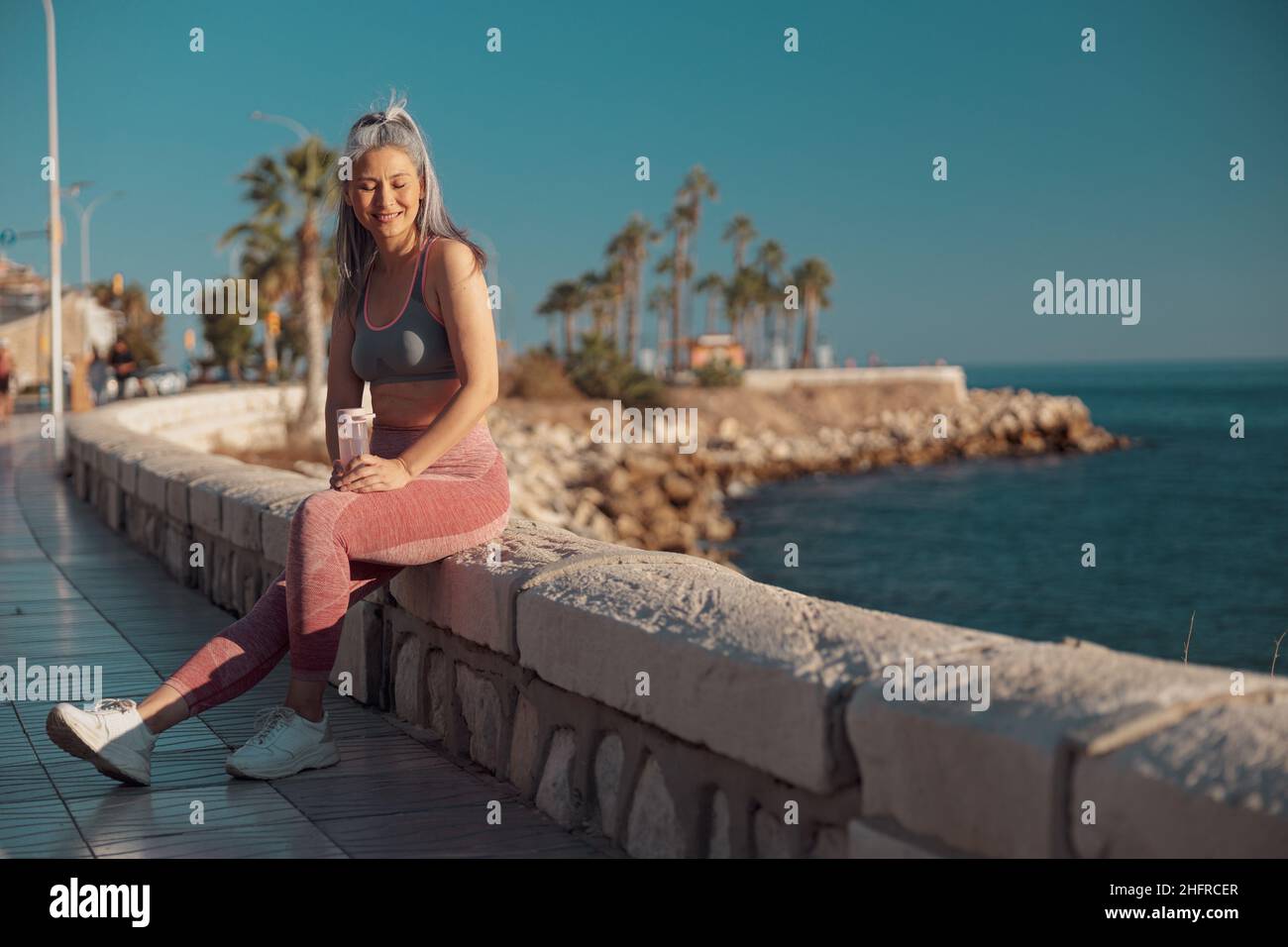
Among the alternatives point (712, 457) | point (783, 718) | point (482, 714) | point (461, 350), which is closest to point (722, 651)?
point (783, 718)

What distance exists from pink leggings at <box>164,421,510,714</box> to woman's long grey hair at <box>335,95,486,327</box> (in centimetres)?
53

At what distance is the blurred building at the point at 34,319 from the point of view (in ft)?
211

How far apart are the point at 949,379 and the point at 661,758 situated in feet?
251

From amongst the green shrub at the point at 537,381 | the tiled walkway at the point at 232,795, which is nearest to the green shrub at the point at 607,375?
the green shrub at the point at 537,381

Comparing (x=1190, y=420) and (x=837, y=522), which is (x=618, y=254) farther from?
(x=837, y=522)

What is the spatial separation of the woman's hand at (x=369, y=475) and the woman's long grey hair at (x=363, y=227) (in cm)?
70

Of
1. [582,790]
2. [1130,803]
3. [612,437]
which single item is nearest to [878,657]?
[1130,803]

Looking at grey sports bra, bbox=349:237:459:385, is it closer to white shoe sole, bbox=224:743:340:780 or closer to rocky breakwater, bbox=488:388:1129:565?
white shoe sole, bbox=224:743:340:780

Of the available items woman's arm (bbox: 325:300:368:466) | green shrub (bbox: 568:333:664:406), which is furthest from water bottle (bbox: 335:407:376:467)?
green shrub (bbox: 568:333:664:406)

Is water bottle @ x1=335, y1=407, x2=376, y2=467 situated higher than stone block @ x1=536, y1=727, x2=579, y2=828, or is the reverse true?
water bottle @ x1=335, y1=407, x2=376, y2=467

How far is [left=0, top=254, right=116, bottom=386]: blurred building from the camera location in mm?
64188

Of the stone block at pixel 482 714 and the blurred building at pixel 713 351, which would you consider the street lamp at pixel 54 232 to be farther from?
the blurred building at pixel 713 351

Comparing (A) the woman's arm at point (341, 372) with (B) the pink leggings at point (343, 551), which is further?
(A) the woman's arm at point (341, 372)

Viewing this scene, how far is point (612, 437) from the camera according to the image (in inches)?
1802
